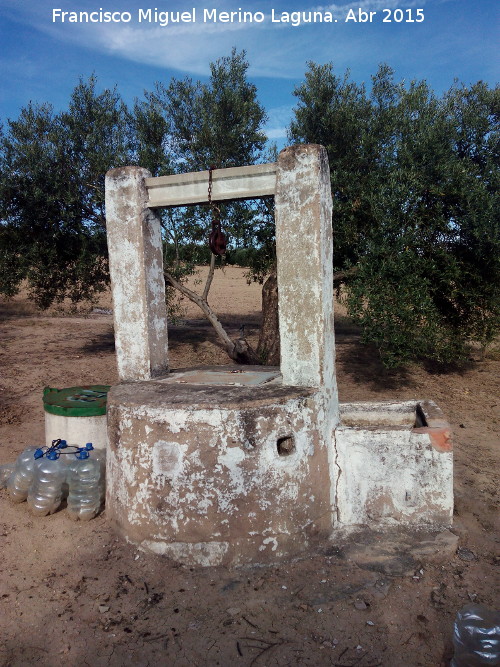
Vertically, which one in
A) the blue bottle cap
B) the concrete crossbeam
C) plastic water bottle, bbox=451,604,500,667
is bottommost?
plastic water bottle, bbox=451,604,500,667

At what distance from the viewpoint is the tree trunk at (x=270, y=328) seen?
32.6ft

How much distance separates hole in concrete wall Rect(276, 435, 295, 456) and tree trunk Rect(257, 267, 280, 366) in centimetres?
571

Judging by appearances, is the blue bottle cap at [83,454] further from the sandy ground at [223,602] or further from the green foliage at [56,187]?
the green foliage at [56,187]

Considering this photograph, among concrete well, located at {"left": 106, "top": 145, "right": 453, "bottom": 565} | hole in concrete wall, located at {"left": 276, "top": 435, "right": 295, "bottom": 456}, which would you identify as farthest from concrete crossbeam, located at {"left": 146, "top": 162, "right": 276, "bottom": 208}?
hole in concrete wall, located at {"left": 276, "top": 435, "right": 295, "bottom": 456}

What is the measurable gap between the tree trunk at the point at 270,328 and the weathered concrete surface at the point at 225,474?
225 inches

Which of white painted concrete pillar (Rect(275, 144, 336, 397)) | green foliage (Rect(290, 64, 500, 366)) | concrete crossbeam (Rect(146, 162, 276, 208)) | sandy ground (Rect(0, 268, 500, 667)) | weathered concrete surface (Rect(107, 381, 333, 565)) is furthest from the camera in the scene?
green foliage (Rect(290, 64, 500, 366))

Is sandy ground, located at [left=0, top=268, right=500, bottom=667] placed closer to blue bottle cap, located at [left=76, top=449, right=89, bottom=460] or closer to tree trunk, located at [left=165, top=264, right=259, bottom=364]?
blue bottle cap, located at [left=76, top=449, right=89, bottom=460]

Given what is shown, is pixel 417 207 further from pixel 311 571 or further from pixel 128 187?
pixel 311 571

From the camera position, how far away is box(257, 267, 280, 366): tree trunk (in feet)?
32.6

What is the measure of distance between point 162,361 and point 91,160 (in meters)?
5.86

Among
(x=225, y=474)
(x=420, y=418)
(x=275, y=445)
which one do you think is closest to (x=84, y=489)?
(x=225, y=474)

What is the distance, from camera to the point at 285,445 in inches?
165

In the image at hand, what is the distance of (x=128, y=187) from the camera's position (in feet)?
16.0

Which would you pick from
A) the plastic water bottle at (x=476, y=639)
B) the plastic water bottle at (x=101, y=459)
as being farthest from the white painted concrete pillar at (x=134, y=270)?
the plastic water bottle at (x=476, y=639)
